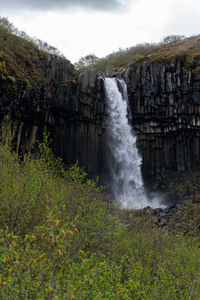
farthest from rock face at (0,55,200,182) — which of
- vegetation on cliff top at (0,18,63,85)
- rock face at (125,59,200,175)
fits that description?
vegetation on cliff top at (0,18,63,85)

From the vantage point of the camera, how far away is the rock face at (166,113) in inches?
1395

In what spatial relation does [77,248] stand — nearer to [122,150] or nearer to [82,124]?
[82,124]

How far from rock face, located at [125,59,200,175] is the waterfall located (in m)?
1.51

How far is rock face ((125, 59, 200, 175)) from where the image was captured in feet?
116

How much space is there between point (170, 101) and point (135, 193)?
14558 mm

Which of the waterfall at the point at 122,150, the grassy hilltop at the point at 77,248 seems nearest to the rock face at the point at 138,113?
the waterfall at the point at 122,150

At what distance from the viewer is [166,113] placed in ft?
118

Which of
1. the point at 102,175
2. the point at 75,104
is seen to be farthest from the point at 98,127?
the point at 102,175

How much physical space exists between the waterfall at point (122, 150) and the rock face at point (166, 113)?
151cm

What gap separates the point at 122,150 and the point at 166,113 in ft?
28.6

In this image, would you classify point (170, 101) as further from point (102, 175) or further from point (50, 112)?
point (50, 112)

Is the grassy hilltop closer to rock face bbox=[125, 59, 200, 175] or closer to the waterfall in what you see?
the waterfall

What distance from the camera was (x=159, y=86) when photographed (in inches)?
1410

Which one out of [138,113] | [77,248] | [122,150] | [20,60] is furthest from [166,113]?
[77,248]
